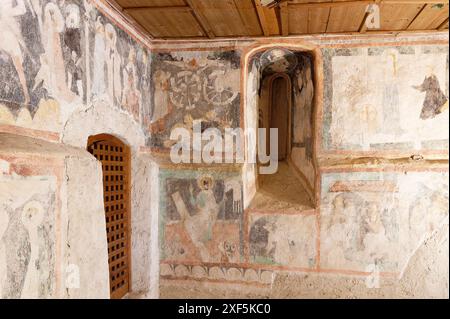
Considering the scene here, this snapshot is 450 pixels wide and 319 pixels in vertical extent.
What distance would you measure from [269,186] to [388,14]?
9.20ft

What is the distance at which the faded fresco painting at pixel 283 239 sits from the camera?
4.90 metres

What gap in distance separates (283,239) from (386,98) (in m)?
2.28

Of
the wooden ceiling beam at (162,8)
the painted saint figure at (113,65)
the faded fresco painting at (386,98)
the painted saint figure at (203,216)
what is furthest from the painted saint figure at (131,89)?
the faded fresco painting at (386,98)

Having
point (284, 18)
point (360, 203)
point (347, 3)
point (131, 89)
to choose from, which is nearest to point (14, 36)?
point (131, 89)

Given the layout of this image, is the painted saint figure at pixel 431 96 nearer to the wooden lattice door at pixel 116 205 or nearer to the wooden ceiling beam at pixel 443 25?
the wooden ceiling beam at pixel 443 25

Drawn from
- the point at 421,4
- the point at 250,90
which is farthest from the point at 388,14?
the point at 250,90

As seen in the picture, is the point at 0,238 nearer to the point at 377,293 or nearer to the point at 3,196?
the point at 3,196

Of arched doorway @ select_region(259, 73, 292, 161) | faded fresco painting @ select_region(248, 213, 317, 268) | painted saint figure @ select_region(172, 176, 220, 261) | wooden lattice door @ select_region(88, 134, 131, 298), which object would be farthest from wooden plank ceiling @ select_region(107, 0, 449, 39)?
faded fresco painting @ select_region(248, 213, 317, 268)

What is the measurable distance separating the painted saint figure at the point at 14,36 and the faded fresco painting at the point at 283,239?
10.8ft

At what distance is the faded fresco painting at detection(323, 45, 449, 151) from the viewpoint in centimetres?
473

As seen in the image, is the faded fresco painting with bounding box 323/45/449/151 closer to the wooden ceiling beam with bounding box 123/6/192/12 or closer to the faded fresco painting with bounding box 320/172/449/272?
the faded fresco painting with bounding box 320/172/449/272

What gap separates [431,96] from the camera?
15.5ft

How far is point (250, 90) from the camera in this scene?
5344mm

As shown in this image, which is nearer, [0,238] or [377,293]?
[0,238]
